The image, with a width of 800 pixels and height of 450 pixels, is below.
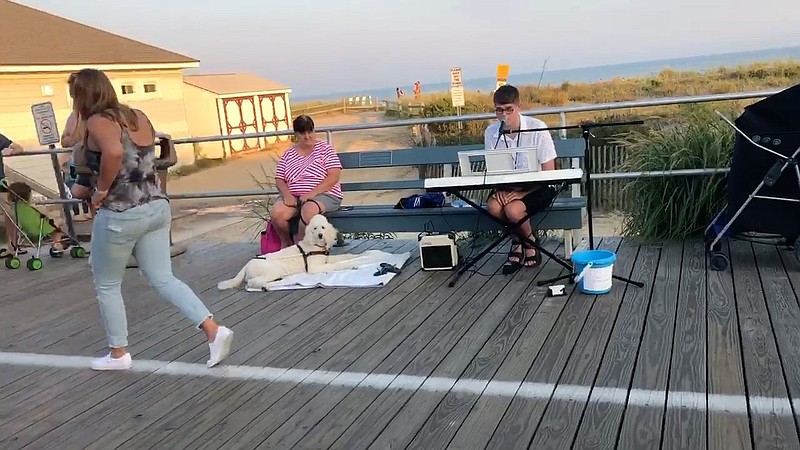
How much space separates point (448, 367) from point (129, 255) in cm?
161

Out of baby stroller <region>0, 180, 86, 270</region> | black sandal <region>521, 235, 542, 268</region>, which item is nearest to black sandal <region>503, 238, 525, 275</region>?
black sandal <region>521, 235, 542, 268</region>

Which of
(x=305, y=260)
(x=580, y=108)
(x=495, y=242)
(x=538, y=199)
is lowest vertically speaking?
(x=305, y=260)

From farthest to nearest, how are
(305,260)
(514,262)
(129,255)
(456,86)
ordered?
(456,86)
(305,260)
(514,262)
(129,255)

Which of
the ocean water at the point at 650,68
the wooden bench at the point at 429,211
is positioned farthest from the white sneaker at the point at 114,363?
the ocean water at the point at 650,68

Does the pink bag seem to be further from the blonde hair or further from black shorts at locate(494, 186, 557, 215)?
the blonde hair

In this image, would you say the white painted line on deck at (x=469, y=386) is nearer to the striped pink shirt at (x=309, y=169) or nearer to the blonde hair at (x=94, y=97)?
the blonde hair at (x=94, y=97)

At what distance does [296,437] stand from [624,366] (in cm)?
138

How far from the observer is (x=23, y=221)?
602 centimetres

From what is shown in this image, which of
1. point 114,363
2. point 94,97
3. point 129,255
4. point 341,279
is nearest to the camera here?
point 94,97

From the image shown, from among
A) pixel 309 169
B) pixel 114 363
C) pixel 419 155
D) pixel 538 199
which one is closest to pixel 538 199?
pixel 538 199

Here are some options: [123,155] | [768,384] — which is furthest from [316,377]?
[768,384]

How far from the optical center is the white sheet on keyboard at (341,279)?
14.7ft

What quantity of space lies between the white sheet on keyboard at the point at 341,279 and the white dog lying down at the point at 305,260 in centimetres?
6

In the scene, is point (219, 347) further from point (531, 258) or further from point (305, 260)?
point (531, 258)
